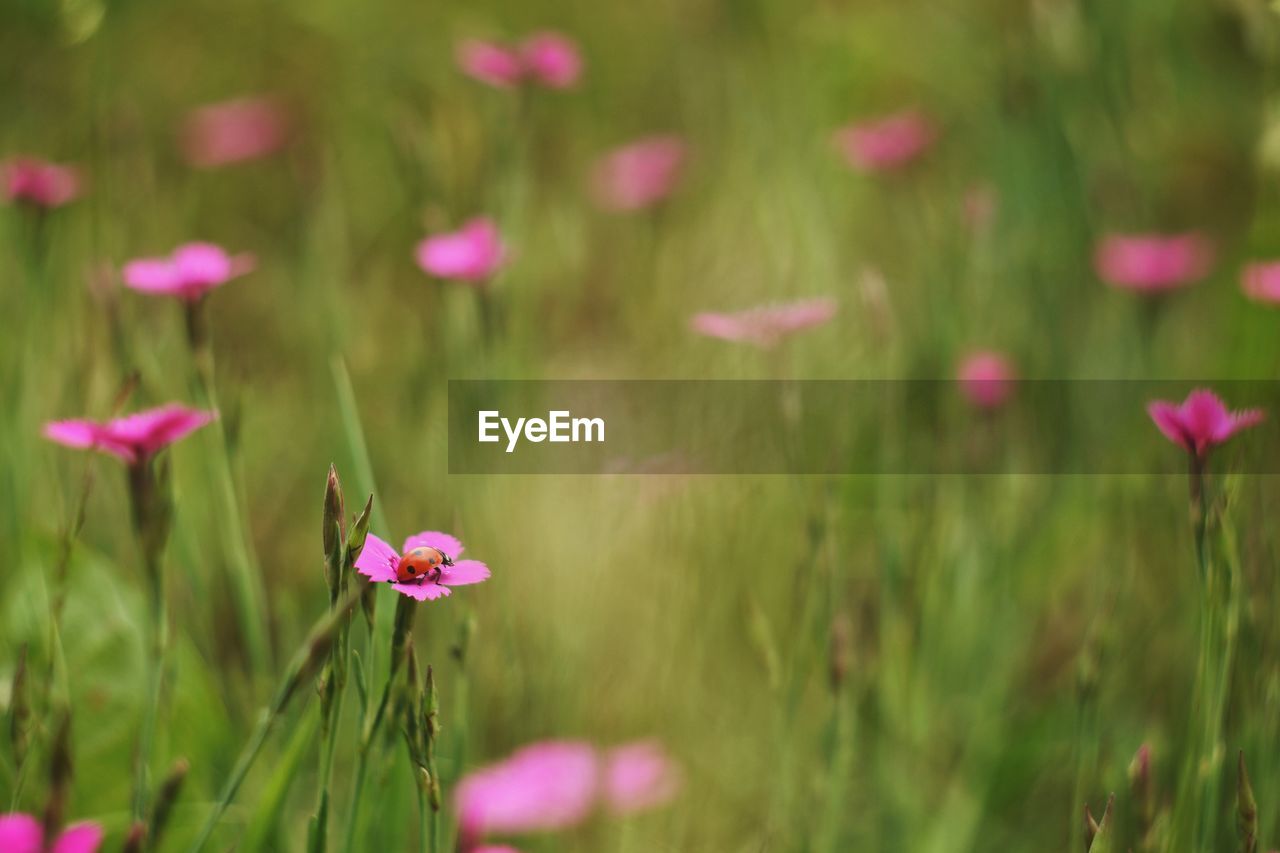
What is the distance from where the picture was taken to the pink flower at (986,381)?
91cm

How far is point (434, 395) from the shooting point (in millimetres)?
882

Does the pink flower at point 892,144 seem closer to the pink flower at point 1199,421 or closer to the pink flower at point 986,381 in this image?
the pink flower at point 986,381

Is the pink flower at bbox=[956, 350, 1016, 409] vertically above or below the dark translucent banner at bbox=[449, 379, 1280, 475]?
above

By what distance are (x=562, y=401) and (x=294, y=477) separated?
28 centimetres

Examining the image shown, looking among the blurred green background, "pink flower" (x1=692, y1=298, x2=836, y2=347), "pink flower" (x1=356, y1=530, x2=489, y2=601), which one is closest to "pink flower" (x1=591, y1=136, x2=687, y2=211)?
the blurred green background

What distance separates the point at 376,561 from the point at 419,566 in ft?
0.06

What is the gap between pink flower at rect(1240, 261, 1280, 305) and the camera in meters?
0.65

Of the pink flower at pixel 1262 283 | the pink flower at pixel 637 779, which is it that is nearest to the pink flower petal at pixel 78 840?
the pink flower at pixel 637 779

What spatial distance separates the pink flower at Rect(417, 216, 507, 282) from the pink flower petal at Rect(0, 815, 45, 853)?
41 cm

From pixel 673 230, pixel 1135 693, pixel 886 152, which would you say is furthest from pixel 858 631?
pixel 673 230

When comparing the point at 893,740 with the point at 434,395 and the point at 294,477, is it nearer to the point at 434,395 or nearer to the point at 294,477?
the point at 434,395

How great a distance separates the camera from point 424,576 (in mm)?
414

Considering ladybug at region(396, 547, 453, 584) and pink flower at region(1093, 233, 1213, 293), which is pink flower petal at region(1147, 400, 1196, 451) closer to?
ladybug at region(396, 547, 453, 584)

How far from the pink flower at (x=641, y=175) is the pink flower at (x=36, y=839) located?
978mm
